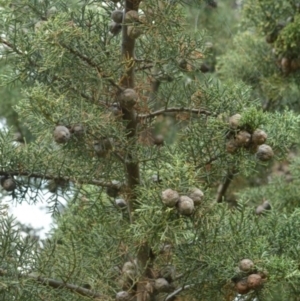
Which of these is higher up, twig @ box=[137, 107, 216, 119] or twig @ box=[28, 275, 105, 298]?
twig @ box=[137, 107, 216, 119]

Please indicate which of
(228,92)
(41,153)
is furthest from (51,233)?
(228,92)

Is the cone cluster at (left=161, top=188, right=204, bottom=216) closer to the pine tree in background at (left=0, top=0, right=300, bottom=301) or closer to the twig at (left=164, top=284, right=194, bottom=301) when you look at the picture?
the pine tree in background at (left=0, top=0, right=300, bottom=301)

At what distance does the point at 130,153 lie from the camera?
1124mm

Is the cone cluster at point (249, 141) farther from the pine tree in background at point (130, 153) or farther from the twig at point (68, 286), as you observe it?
the twig at point (68, 286)

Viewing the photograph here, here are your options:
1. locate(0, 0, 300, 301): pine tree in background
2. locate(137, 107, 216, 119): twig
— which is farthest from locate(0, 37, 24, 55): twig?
locate(137, 107, 216, 119): twig

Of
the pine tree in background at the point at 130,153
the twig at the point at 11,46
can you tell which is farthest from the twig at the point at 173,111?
the twig at the point at 11,46

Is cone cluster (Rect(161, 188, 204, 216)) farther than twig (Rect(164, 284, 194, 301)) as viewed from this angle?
No

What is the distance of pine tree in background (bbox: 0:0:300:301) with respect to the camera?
1.04 m

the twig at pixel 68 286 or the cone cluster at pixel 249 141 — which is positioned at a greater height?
the cone cluster at pixel 249 141

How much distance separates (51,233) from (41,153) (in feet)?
1.54

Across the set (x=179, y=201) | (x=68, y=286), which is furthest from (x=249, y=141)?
(x=68, y=286)

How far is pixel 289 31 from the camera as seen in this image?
1.71 m

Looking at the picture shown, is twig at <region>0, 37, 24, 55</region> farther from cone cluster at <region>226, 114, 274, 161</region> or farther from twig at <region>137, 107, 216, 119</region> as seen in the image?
cone cluster at <region>226, 114, 274, 161</region>

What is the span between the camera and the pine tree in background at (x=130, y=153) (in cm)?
104
